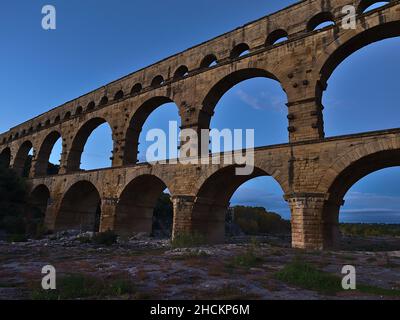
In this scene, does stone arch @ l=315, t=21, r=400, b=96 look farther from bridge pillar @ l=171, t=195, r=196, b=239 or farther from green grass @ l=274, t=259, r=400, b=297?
green grass @ l=274, t=259, r=400, b=297

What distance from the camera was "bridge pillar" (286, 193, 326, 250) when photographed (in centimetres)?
1193

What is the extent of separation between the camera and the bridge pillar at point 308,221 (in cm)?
1193

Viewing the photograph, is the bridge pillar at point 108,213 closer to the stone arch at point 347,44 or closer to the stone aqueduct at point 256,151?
the stone aqueduct at point 256,151

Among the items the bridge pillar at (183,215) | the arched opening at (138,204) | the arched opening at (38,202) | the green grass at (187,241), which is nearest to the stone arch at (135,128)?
the arched opening at (138,204)

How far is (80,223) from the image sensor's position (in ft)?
81.0

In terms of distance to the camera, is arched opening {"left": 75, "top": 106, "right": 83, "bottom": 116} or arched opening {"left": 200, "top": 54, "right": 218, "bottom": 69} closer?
arched opening {"left": 200, "top": 54, "right": 218, "bottom": 69}

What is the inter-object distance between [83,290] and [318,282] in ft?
14.1

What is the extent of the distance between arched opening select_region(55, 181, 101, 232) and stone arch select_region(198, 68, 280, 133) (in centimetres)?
1034

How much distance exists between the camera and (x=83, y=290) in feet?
17.6

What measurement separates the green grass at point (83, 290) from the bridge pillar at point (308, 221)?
8.07 metres

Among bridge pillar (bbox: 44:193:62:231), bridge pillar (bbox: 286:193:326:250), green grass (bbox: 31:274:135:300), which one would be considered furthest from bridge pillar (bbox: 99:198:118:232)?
green grass (bbox: 31:274:135:300)
